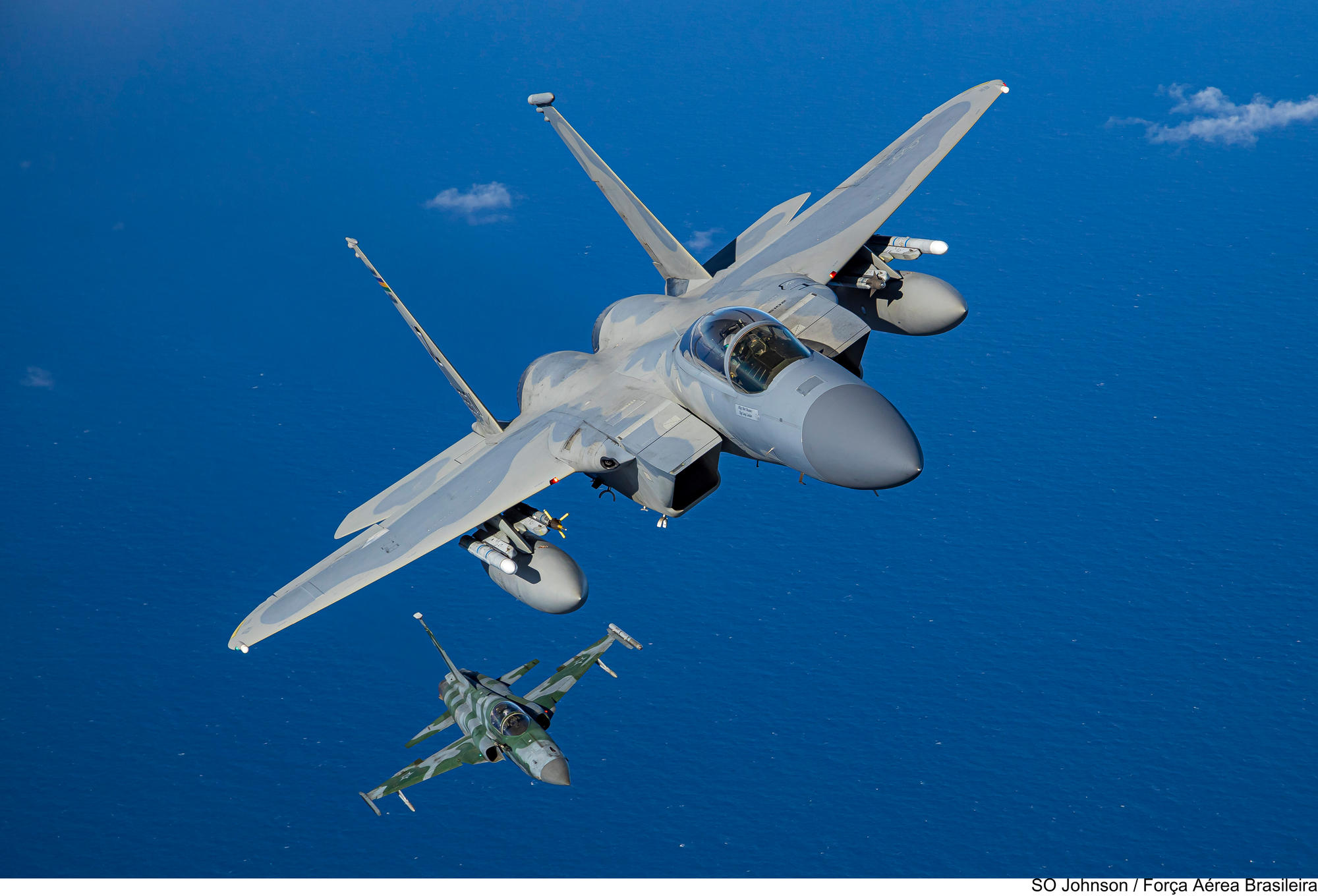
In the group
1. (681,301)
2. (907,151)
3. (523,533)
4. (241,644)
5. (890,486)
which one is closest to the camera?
(890,486)

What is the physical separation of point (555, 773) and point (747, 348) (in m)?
7.76

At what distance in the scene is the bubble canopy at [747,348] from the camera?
19812mm

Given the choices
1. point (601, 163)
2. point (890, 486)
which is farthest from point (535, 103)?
point (890, 486)

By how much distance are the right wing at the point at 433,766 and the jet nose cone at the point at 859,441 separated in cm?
826

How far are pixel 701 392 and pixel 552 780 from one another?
6.91 metres

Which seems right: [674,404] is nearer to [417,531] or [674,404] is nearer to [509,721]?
[417,531]

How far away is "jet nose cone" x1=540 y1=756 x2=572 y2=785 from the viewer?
2211 centimetres

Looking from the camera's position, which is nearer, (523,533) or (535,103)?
(523,533)

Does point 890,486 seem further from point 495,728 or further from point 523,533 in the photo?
point 495,728

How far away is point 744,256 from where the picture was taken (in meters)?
25.2

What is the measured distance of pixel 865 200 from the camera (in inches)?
979

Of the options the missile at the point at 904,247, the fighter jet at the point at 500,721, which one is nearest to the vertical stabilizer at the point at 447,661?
the fighter jet at the point at 500,721

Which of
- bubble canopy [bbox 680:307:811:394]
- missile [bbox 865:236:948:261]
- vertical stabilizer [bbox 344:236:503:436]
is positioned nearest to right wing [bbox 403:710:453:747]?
vertical stabilizer [bbox 344:236:503:436]

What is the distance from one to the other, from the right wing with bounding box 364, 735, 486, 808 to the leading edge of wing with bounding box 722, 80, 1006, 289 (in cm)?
925
